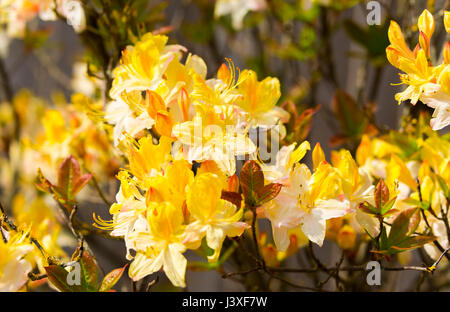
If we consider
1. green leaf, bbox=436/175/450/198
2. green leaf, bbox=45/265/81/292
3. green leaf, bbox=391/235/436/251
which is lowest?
green leaf, bbox=45/265/81/292

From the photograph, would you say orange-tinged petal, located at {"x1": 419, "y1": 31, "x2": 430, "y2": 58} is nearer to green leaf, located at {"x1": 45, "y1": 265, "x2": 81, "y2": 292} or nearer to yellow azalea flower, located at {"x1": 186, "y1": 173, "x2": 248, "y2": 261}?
yellow azalea flower, located at {"x1": 186, "y1": 173, "x2": 248, "y2": 261}

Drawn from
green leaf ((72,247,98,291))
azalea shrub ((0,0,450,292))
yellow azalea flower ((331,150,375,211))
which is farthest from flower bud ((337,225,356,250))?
green leaf ((72,247,98,291))

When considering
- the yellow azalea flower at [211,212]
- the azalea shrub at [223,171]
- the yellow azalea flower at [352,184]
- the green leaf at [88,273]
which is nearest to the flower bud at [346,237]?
the azalea shrub at [223,171]

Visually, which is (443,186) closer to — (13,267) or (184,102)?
(184,102)

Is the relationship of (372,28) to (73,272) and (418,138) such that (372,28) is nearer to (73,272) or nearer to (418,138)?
(418,138)

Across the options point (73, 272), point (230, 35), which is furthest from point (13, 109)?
point (73, 272)

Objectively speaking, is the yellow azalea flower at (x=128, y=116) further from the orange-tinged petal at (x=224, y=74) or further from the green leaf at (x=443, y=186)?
the green leaf at (x=443, y=186)
